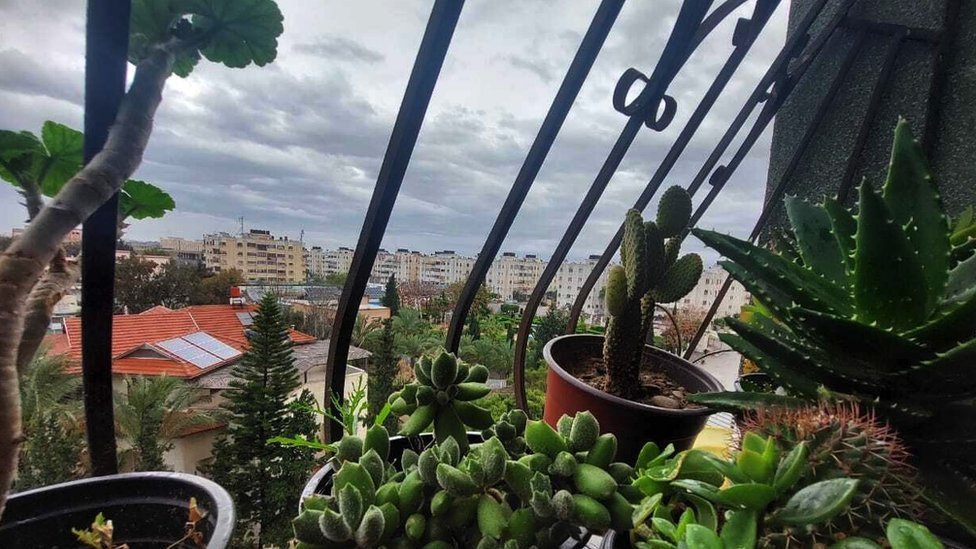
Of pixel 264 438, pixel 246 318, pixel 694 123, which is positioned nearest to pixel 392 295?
pixel 246 318

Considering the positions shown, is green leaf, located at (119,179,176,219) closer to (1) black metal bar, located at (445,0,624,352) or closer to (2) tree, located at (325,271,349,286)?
(1) black metal bar, located at (445,0,624,352)

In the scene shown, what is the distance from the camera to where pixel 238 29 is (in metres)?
0.51

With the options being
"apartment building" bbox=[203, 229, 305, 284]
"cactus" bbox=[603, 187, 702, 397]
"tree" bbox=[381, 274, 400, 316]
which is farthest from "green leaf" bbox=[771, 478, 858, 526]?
"tree" bbox=[381, 274, 400, 316]

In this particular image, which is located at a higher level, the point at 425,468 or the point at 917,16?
the point at 917,16

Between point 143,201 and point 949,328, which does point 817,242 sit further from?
point 143,201

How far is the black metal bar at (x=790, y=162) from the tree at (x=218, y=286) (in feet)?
5.61

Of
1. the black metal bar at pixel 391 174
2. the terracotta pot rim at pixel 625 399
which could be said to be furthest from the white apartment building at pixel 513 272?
the black metal bar at pixel 391 174

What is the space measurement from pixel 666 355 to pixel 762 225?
0.92 metres

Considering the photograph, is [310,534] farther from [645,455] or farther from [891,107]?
[891,107]

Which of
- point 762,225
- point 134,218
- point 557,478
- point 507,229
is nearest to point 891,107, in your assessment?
point 762,225

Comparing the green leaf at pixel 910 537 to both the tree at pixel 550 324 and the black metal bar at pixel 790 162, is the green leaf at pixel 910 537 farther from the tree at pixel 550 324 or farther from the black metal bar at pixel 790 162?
the tree at pixel 550 324

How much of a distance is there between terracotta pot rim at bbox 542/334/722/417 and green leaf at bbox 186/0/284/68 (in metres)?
0.64

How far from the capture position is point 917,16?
117 centimetres

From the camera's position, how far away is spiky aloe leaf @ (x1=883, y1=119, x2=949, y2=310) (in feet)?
1.31
